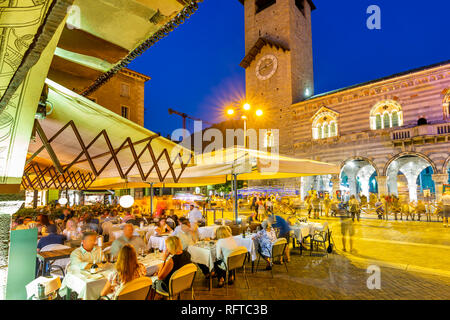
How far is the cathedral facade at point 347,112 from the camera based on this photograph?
1914cm

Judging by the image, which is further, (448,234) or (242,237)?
(448,234)

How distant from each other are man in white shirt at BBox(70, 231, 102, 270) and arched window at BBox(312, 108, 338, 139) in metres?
23.6

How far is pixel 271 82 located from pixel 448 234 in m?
22.3

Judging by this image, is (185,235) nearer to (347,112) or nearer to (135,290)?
(135,290)

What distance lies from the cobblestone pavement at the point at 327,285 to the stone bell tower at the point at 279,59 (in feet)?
70.4

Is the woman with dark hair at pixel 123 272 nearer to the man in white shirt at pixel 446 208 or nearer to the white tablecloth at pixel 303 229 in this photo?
the white tablecloth at pixel 303 229

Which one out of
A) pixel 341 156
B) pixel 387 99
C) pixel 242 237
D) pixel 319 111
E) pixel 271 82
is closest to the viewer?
pixel 242 237

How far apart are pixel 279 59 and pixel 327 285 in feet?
89.6

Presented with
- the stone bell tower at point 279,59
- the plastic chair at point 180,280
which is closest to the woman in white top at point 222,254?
the plastic chair at point 180,280

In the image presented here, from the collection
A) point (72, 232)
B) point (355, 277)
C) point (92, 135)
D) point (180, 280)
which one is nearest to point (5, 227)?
point (180, 280)

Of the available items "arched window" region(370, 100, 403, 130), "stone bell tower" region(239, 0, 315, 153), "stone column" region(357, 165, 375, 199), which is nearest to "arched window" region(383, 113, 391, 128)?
"arched window" region(370, 100, 403, 130)

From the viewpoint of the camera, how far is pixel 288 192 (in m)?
26.1

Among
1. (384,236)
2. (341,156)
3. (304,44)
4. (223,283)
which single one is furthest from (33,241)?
(304,44)

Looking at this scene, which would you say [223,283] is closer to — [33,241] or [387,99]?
[33,241]
